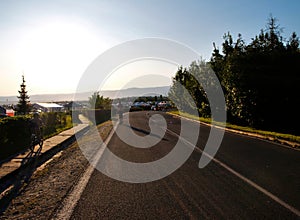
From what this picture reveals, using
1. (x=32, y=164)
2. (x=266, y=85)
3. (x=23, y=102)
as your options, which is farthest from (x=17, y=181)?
(x=23, y=102)

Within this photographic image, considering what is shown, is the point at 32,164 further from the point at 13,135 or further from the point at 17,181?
the point at 13,135

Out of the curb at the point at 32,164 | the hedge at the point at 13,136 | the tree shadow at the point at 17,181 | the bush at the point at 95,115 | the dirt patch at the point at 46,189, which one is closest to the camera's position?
the dirt patch at the point at 46,189

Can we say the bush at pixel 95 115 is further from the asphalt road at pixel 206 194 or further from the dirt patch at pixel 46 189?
the asphalt road at pixel 206 194

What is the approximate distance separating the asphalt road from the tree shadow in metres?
1.41

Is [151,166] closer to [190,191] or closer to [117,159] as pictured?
[117,159]

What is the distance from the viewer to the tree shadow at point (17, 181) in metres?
5.71

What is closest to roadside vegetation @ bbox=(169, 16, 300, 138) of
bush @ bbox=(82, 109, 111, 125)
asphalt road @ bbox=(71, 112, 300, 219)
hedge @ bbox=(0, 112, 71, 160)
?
asphalt road @ bbox=(71, 112, 300, 219)

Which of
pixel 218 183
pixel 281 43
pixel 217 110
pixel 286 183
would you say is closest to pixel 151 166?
pixel 218 183

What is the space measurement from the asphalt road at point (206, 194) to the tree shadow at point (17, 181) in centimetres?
141

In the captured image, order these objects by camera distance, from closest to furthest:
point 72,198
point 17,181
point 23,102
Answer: point 72,198, point 17,181, point 23,102

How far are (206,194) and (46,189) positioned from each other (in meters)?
3.29

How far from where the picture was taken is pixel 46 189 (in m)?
6.27

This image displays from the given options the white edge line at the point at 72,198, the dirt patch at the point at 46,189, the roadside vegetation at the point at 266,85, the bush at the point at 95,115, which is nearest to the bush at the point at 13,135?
the dirt patch at the point at 46,189

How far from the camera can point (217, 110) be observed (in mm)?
26188
